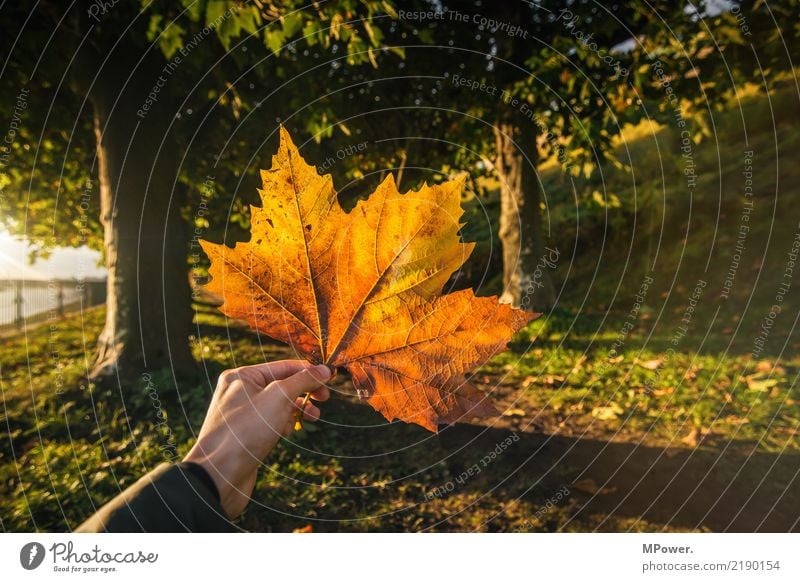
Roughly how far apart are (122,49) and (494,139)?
3.92 m

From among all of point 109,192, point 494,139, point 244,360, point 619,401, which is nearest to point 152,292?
point 109,192

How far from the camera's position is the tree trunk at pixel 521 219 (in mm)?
5719

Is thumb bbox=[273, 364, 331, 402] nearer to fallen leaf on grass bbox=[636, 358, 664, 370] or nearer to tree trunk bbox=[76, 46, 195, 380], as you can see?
tree trunk bbox=[76, 46, 195, 380]

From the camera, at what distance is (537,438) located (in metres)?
4.13

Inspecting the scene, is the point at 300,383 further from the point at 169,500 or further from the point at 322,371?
the point at 169,500

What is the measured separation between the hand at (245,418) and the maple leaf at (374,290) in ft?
0.78

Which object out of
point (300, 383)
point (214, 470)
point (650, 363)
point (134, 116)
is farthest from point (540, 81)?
point (214, 470)

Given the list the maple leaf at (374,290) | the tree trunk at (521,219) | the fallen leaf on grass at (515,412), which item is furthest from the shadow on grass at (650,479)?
the maple leaf at (374,290)

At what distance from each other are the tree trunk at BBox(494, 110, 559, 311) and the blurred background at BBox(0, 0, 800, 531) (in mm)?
30

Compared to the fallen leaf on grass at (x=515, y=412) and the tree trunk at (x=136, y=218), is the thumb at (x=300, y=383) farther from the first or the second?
the tree trunk at (x=136, y=218)

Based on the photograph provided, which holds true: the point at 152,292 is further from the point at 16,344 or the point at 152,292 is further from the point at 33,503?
the point at 16,344

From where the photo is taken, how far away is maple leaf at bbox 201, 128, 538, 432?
3.22 ft
